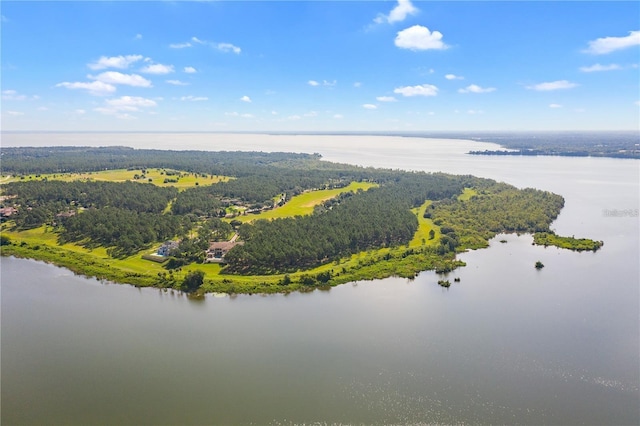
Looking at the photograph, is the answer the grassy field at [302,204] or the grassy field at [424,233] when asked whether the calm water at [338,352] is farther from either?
the grassy field at [302,204]

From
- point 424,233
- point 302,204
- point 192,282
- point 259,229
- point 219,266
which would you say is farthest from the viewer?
point 302,204

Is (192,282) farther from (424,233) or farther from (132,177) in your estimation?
(132,177)

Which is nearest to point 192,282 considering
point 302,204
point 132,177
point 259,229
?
point 259,229

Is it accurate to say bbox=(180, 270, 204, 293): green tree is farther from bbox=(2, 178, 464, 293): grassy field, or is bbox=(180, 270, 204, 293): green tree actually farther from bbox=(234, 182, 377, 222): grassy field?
bbox=(234, 182, 377, 222): grassy field

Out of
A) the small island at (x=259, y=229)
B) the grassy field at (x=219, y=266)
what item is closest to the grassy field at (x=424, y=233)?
the grassy field at (x=219, y=266)

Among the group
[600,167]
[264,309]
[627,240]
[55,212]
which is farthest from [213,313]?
[600,167]

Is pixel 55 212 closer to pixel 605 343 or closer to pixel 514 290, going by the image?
pixel 514 290

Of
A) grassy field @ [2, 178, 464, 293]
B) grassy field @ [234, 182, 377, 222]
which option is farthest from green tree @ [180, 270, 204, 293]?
grassy field @ [234, 182, 377, 222]
